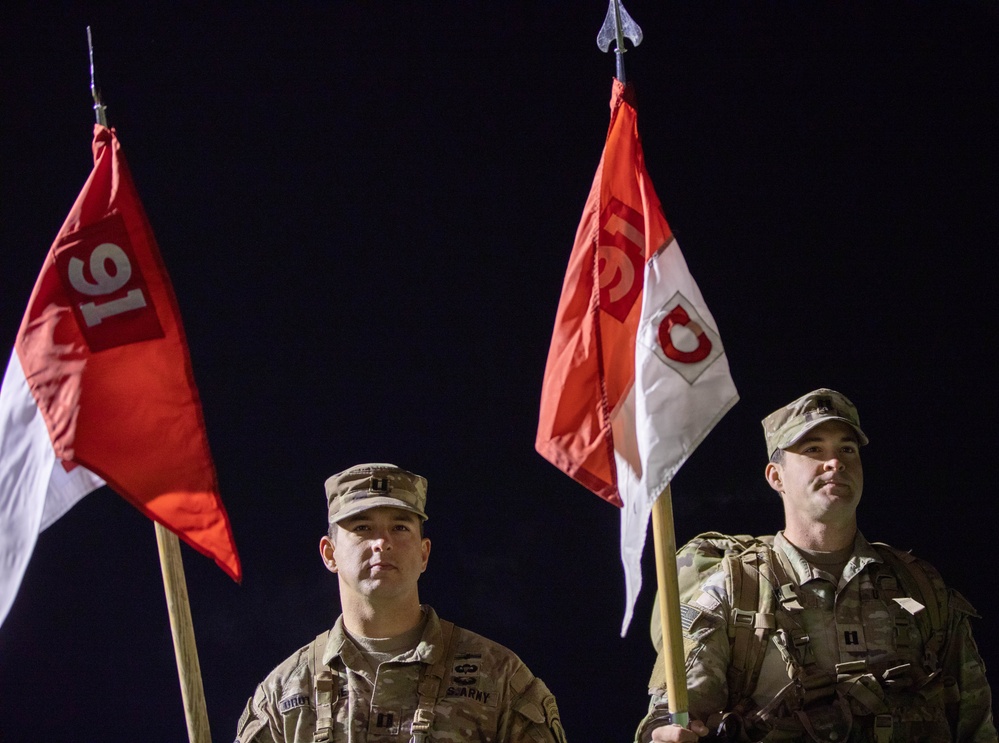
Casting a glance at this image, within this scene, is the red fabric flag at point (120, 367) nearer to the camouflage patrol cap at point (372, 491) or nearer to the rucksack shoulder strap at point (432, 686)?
the camouflage patrol cap at point (372, 491)

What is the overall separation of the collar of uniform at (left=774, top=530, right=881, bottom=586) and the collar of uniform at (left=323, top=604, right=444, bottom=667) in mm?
1069

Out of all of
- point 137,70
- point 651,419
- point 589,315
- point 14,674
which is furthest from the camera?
point 137,70

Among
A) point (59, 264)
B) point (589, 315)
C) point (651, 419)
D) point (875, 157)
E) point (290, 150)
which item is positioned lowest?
point (651, 419)

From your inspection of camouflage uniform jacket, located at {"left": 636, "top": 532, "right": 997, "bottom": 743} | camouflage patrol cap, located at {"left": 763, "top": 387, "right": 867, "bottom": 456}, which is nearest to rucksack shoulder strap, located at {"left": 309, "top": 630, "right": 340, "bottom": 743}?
camouflage uniform jacket, located at {"left": 636, "top": 532, "right": 997, "bottom": 743}

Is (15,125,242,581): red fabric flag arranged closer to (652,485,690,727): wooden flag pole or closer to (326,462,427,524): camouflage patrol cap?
(326,462,427,524): camouflage patrol cap

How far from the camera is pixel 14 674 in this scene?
476 centimetres

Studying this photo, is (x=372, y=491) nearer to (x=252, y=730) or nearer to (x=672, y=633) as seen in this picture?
(x=252, y=730)

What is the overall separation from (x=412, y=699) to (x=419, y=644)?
0.15 meters

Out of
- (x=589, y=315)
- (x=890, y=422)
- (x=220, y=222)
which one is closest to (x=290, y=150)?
(x=220, y=222)

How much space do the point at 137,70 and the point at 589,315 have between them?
7.75ft

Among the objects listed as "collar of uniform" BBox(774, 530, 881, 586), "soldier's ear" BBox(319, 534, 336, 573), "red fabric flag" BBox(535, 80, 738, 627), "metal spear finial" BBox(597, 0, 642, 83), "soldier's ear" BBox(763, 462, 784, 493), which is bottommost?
"collar of uniform" BBox(774, 530, 881, 586)

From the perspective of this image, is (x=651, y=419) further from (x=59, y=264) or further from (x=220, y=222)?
(x=220, y=222)

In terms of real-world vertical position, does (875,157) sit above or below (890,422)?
above

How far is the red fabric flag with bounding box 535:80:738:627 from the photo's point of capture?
346 cm
